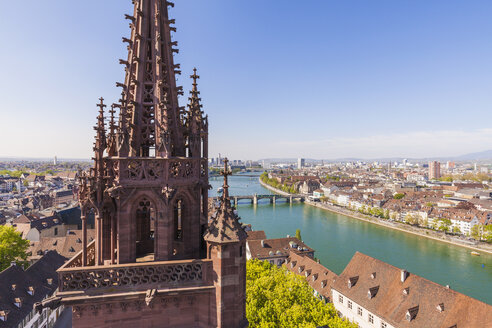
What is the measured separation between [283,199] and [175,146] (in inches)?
5322

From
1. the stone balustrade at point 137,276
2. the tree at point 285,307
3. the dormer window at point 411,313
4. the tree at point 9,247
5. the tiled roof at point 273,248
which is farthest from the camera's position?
the tiled roof at point 273,248

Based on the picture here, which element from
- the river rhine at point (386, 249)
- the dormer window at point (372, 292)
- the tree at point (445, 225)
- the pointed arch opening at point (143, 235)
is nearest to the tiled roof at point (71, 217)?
the river rhine at point (386, 249)

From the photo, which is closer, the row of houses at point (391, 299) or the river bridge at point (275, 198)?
the row of houses at point (391, 299)

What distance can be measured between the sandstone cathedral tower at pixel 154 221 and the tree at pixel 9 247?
36475 mm

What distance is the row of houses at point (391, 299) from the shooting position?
22.7m

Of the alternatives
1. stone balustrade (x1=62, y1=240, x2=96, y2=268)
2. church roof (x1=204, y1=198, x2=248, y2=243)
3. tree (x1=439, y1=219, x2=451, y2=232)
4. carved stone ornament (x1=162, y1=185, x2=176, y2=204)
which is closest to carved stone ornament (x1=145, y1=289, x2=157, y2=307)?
church roof (x1=204, y1=198, x2=248, y2=243)

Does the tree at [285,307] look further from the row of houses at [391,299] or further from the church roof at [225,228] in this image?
the church roof at [225,228]

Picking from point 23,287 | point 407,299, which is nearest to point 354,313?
point 407,299

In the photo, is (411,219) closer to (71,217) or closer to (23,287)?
(71,217)

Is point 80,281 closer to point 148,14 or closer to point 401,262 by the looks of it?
point 148,14

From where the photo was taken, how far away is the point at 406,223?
286 feet

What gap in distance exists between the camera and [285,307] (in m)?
21.3

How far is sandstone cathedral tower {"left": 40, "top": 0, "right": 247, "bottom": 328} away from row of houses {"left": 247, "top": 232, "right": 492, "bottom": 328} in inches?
857

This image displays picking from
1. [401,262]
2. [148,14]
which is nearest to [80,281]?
[148,14]
